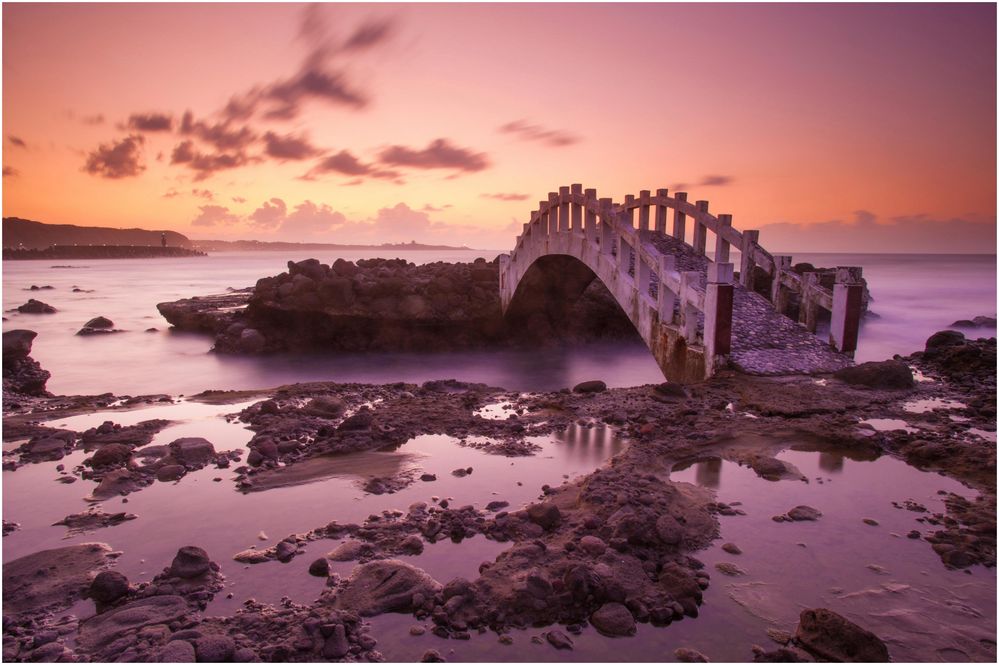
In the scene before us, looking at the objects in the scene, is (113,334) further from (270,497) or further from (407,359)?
(270,497)

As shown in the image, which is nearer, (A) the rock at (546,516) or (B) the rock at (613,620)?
(B) the rock at (613,620)

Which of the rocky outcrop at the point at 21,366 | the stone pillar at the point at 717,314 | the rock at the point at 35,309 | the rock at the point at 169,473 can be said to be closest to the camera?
the rock at the point at 169,473

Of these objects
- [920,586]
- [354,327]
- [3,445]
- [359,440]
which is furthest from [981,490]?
[354,327]

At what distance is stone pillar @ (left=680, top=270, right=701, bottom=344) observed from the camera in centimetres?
1048

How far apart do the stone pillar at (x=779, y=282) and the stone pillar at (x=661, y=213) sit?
3.57 metres

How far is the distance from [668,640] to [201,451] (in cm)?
591

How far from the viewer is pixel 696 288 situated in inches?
410

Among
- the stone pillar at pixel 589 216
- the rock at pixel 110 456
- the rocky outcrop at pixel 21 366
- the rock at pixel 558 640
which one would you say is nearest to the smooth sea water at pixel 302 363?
the rocky outcrop at pixel 21 366

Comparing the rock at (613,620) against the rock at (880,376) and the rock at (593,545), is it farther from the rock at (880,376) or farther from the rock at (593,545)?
the rock at (880,376)

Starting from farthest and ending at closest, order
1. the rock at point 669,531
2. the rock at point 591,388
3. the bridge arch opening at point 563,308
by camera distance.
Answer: the bridge arch opening at point 563,308 < the rock at point 591,388 < the rock at point 669,531

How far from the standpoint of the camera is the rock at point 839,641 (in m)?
3.50

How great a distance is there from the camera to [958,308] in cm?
3216

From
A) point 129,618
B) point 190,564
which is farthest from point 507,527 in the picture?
point 129,618

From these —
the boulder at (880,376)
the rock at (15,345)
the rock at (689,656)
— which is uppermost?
the boulder at (880,376)
